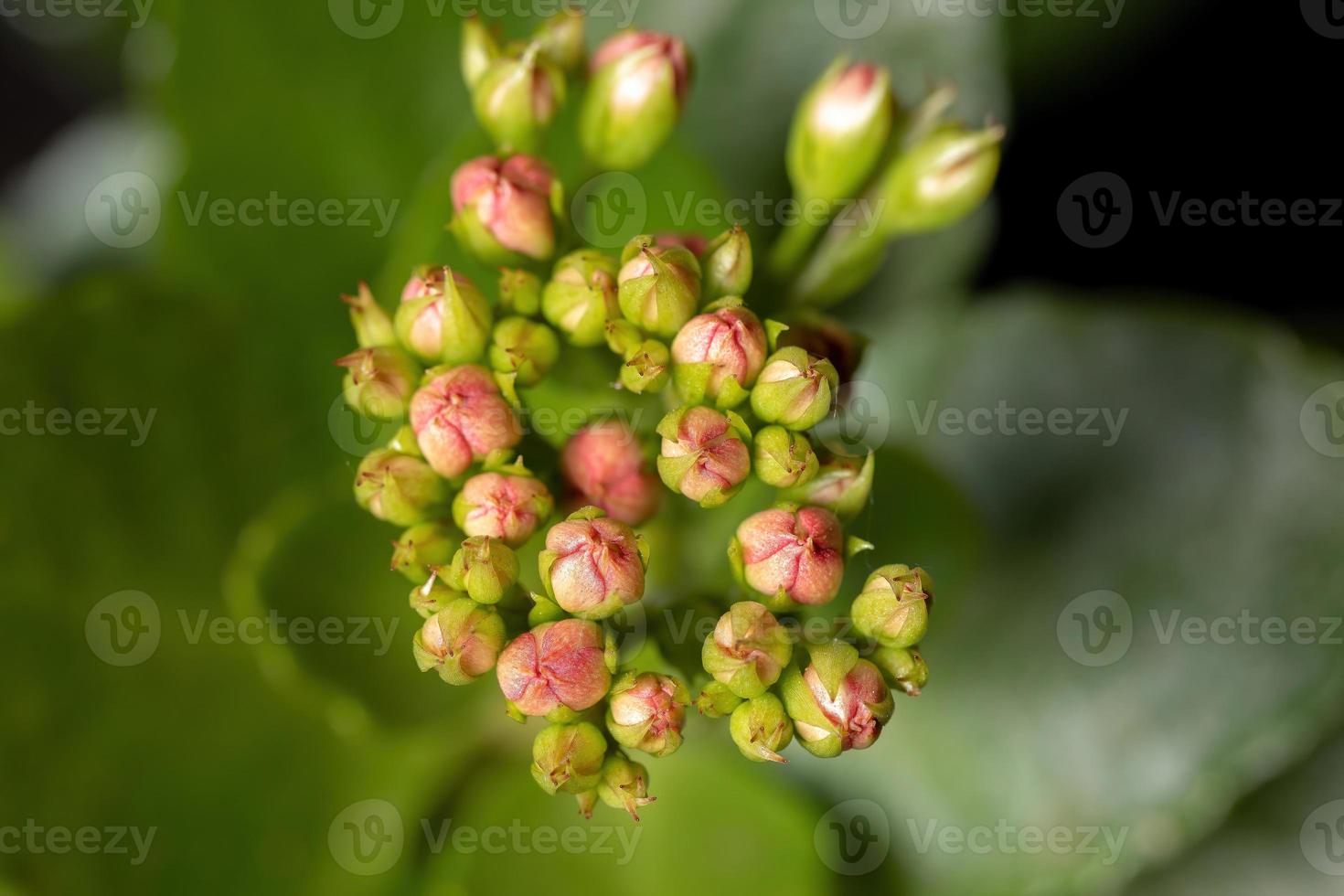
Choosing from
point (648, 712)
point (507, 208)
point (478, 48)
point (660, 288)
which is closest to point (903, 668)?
point (648, 712)

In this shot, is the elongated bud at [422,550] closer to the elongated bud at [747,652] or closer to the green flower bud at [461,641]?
the green flower bud at [461,641]

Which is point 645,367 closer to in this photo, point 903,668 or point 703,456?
point 703,456

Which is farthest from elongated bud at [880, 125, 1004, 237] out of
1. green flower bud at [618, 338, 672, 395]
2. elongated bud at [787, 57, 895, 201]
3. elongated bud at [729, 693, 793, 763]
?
elongated bud at [729, 693, 793, 763]

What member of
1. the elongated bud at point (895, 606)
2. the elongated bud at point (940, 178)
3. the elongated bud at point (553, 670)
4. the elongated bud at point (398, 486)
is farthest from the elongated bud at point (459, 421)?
the elongated bud at point (940, 178)

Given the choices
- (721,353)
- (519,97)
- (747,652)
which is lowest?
(747,652)

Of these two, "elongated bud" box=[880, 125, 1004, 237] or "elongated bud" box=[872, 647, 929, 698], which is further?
"elongated bud" box=[880, 125, 1004, 237]

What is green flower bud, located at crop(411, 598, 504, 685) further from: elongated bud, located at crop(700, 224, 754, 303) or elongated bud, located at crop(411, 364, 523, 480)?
elongated bud, located at crop(700, 224, 754, 303)

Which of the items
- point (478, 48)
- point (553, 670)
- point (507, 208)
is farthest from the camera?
point (478, 48)

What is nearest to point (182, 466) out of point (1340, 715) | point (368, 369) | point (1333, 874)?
point (368, 369)
